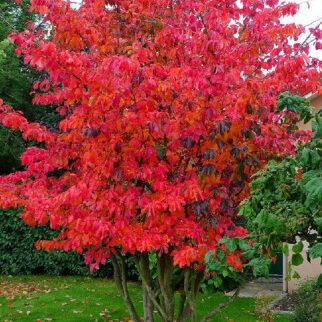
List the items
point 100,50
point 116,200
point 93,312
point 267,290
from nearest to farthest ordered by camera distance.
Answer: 1. point 116,200
2. point 100,50
3. point 93,312
4. point 267,290

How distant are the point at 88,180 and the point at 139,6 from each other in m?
2.35

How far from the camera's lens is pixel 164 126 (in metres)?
4.77

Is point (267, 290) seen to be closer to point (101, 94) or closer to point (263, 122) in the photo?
point (263, 122)

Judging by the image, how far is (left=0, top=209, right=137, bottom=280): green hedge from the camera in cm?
1237

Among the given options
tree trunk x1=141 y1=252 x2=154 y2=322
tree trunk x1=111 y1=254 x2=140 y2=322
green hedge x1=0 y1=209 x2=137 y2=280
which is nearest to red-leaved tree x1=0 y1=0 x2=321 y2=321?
tree trunk x1=141 y1=252 x2=154 y2=322

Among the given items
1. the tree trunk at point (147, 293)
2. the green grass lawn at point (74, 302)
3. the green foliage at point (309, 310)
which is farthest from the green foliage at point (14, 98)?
the green foliage at point (309, 310)

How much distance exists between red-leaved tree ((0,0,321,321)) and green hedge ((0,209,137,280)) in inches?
269

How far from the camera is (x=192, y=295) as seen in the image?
5.82 meters

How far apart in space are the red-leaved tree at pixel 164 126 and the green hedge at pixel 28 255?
6.84 meters

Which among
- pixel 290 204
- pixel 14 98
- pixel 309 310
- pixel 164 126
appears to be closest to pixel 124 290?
pixel 164 126

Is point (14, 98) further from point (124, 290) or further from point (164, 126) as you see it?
point (164, 126)

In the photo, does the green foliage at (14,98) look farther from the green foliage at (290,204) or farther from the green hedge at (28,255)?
the green foliage at (290,204)

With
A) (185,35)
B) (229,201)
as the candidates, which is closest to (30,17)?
(185,35)

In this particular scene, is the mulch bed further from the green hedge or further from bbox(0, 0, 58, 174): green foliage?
bbox(0, 0, 58, 174): green foliage
